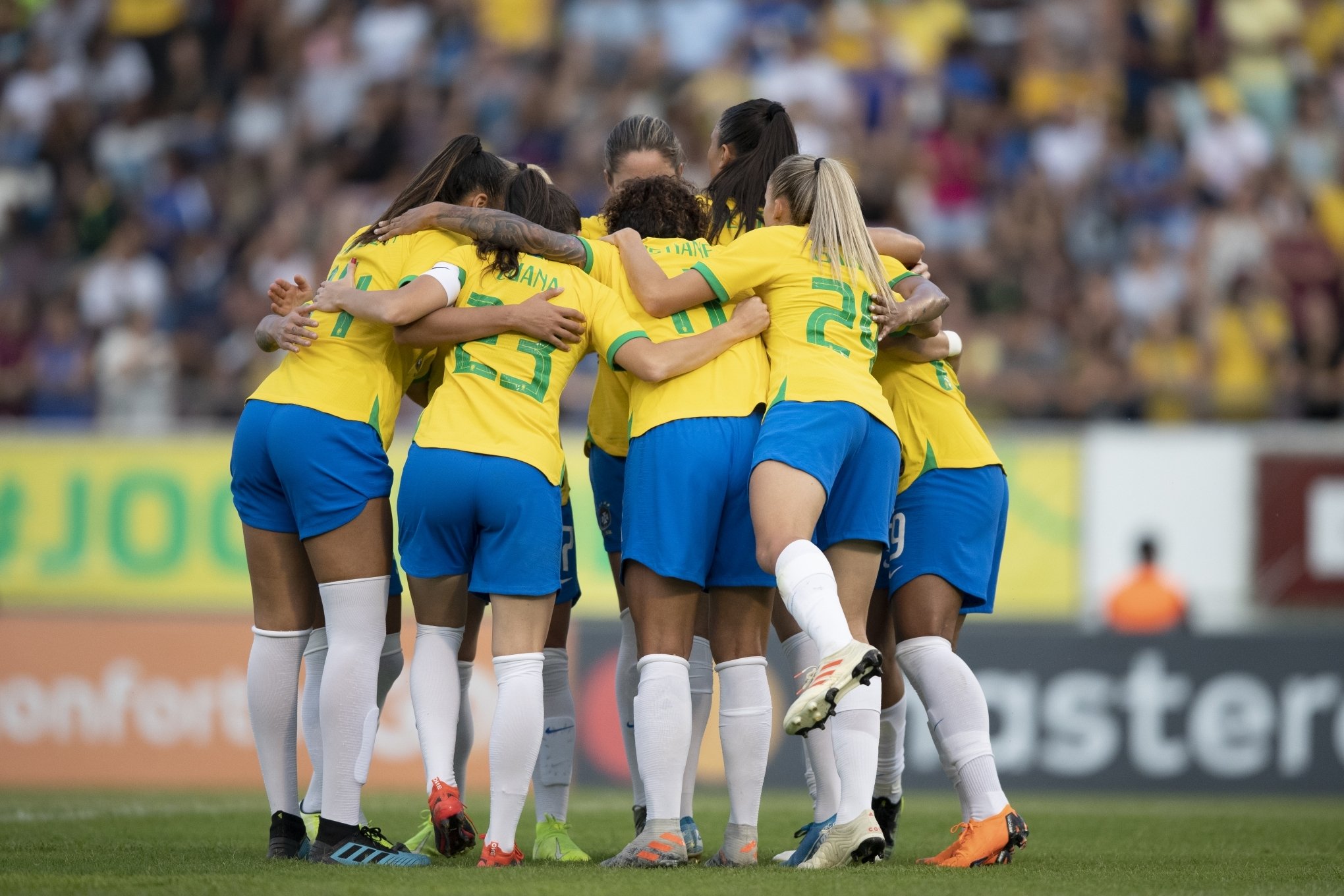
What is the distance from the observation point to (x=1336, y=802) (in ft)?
33.6

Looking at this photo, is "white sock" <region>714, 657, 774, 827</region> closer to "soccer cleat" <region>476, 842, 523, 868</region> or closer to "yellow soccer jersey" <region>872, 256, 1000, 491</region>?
"soccer cleat" <region>476, 842, 523, 868</region>

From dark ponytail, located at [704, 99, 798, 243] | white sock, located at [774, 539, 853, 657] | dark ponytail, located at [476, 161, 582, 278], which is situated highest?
dark ponytail, located at [704, 99, 798, 243]

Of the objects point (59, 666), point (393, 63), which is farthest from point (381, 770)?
point (393, 63)

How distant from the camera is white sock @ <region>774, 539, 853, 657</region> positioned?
16.4 feet

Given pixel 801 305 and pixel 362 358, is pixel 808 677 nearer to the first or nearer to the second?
pixel 801 305

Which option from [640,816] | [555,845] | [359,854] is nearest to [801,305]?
[640,816]

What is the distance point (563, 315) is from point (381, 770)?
5970 mm

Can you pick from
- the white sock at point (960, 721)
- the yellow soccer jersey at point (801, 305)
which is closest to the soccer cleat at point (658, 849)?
the white sock at point (960, 721)

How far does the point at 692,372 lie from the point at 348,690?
1.57 meters

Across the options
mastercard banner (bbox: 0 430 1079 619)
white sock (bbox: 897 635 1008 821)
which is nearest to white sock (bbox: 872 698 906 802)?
white sock (bbox: 897 635 1008 821)

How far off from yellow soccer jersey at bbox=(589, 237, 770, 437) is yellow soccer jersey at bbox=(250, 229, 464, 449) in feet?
2.01

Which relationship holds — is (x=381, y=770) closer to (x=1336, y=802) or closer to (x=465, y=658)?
(x=465, y=658)

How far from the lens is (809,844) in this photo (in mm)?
5461

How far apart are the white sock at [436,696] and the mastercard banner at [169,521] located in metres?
6.42
